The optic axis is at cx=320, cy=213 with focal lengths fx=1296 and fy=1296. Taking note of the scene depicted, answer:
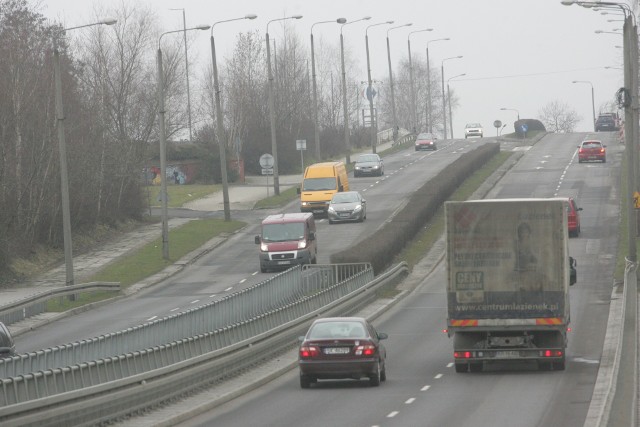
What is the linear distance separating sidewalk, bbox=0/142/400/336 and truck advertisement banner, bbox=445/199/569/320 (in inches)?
628

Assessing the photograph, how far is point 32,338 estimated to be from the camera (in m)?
35.3

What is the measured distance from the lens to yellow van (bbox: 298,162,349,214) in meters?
63.6

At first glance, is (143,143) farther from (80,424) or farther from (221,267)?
(80,424)

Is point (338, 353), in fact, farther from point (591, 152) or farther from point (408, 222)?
point (591, 152)

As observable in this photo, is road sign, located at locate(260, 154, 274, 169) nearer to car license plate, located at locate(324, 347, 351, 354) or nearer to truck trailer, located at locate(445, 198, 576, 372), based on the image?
truck trailer, located at locate(445, 198, 576, 372)

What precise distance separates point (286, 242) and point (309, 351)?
81.5 ft

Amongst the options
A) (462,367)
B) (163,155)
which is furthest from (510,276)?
(163,155)

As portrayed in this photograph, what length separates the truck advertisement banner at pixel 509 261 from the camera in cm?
2475

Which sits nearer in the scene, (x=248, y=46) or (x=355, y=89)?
→ (x=248, y=46)

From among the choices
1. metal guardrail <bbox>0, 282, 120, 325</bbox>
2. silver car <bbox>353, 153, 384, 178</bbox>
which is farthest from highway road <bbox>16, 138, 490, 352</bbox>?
metal guardrail <bbox>0, 282, 120, 325</bbox>

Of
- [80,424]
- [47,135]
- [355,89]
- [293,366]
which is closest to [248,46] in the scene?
[47,135]

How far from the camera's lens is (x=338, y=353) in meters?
24.0

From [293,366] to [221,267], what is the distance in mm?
23282

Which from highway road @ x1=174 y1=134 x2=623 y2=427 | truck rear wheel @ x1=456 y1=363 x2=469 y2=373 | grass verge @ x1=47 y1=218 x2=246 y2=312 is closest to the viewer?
highway road @ x1=174 y1=134 x2=623 y2=427
